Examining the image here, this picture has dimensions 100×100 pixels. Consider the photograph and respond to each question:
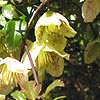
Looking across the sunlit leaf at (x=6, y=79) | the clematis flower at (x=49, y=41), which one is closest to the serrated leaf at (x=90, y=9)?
the clematis flower at (x=49, y=41)

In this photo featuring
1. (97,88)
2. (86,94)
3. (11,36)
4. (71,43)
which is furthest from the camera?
(86,94)

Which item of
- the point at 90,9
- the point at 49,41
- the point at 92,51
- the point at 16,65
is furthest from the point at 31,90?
the point at 92,51

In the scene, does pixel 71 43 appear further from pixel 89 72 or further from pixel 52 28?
pixel 52 28

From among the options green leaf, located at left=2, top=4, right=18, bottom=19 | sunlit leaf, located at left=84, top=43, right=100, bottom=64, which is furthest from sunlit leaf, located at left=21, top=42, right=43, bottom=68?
sunlit leaf, located at left=84, top=43, right=100, bottom=64

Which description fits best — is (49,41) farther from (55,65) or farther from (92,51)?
(92,51)

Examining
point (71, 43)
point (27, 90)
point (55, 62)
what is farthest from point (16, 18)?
point (71, 43)
